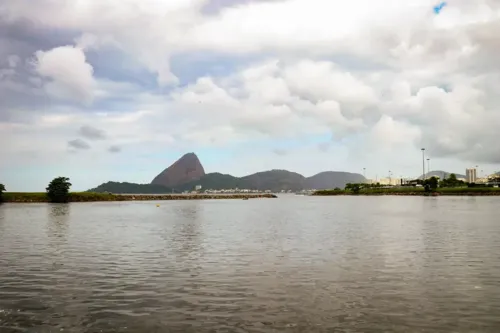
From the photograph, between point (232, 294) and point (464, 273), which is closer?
point (232, 294)

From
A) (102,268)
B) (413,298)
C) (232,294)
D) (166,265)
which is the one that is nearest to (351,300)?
(413,298)

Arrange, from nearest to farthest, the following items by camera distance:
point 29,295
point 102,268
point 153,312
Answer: point 153,312 → point 29,295 → point 102,268

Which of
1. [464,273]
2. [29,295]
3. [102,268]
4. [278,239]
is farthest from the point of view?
[278,239]

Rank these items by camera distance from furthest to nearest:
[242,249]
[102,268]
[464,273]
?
1. [242,249]
2. [102,268]
3. [464,273]

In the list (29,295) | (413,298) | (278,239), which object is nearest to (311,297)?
(413,298)

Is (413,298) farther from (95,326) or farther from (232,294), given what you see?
(95,326)

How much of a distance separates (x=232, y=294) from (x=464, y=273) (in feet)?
57.1

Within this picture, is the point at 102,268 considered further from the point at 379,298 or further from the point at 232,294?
the point at 379,298

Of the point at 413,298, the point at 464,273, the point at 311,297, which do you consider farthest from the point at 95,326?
the point at 464,273

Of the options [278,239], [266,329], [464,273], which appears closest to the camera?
[266,329]

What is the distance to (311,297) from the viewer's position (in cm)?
2466

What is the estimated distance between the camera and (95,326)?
19.5m

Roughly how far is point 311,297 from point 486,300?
9.31 meters

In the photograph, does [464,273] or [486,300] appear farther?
[464,273]
